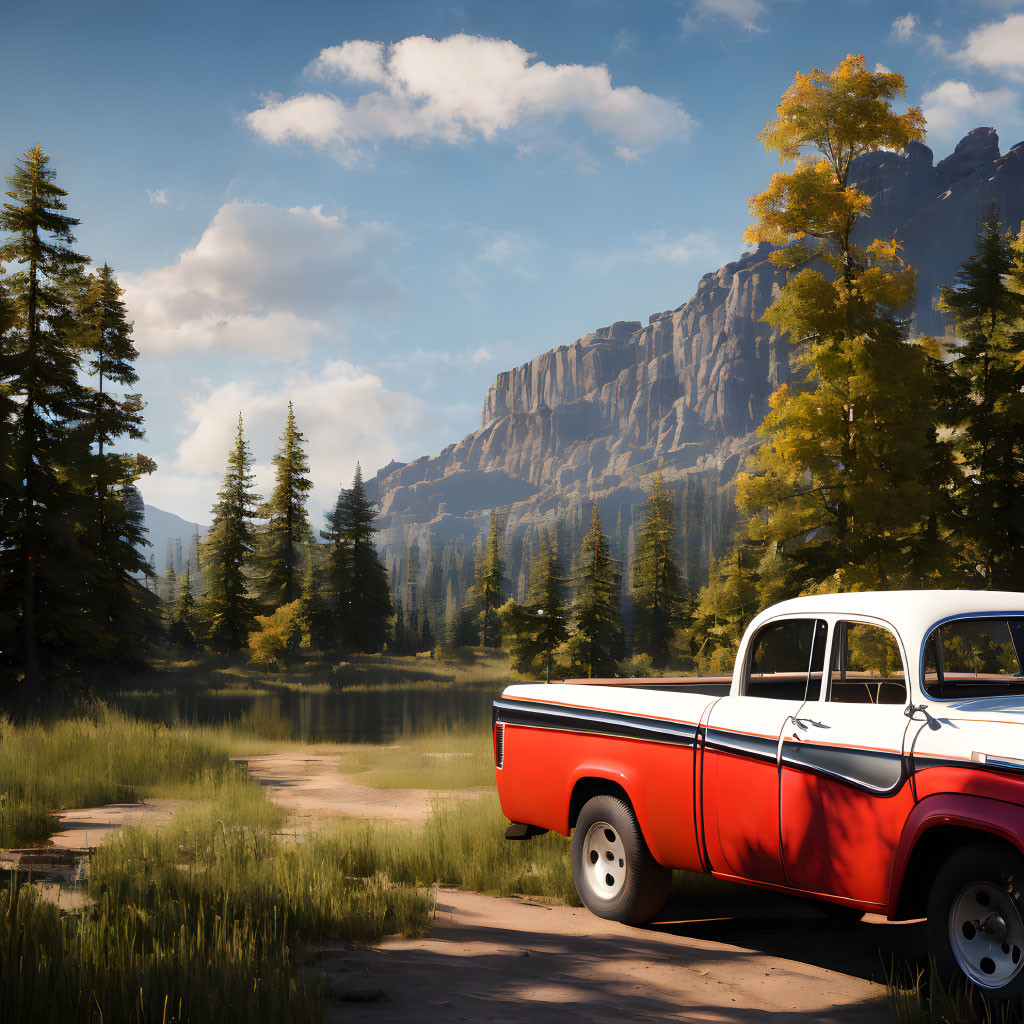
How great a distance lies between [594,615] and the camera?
179ft

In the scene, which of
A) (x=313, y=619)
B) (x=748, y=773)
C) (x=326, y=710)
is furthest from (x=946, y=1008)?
(x=313, y=619)

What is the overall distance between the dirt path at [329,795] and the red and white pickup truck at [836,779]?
567cm

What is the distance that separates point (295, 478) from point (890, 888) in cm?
6000

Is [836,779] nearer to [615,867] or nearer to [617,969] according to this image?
[617,969]

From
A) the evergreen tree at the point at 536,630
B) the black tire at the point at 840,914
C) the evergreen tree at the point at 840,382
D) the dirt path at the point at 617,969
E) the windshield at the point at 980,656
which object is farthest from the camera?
the evergreen tree at the point at 536,630

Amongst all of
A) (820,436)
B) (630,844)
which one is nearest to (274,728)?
(820,436)

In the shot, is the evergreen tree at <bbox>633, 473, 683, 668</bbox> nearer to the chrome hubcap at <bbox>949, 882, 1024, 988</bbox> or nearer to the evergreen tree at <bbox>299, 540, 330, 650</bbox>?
the evergreen tree at <bbox>299, 540, 330, 650</bbox>

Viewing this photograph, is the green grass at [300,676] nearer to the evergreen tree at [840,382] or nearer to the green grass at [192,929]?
the evergreen tree at [840,382]

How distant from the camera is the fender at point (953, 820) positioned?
4344mm

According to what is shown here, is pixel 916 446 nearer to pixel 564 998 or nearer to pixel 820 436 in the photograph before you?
pixel 820 436

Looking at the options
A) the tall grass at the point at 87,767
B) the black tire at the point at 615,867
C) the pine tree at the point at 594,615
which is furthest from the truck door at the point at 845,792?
the pine tree at the point at 594,615

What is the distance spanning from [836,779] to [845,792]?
87 millimetres

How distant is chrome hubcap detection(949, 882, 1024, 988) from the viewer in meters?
4.41

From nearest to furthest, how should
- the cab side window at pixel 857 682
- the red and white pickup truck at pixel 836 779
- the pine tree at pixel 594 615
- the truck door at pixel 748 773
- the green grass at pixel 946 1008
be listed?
the green grass at pixel 946 1008
the red and white pickup truck at pixel 836 779
the cab side window at pixel 857 682
the truck door at pixel 748 773
the pine tree at pixel 594 615
